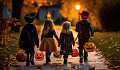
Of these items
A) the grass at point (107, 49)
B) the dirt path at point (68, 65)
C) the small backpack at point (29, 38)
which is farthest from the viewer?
the grass at point (107, 49)

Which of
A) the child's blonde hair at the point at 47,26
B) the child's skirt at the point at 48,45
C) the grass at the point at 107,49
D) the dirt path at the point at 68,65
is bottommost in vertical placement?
the grass at the point at 107,49

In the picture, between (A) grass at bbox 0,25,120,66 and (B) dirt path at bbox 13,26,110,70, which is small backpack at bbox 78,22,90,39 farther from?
(A) grass at bbox 0,25,120,66

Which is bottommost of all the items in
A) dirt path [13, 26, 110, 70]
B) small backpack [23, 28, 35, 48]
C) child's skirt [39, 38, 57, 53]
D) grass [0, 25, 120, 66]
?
grass [0, 25, 120, 66]

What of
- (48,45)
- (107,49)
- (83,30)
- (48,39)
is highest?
(83,30)

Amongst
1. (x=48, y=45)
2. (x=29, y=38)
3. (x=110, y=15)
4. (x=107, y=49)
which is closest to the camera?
(x=29, y=38)

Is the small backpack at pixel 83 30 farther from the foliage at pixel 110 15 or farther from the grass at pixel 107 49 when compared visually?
the foliage at pixel 110 15

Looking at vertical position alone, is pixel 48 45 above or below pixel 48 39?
below

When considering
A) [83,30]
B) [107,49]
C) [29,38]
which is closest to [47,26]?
[29,38]

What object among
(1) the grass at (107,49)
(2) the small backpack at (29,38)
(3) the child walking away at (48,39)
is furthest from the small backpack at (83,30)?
(2) the small backpack at (29,38)

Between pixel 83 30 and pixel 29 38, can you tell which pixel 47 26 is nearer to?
pixel 29 38

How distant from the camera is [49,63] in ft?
30.9

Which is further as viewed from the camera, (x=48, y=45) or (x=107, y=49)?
(x=107, y=49)

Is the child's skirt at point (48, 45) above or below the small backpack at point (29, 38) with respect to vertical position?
below

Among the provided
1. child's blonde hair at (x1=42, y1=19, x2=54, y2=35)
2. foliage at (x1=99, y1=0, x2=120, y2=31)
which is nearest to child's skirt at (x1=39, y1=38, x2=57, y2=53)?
child's blonde hair at (x1=42, y1=19, x2=54, y2=35)
